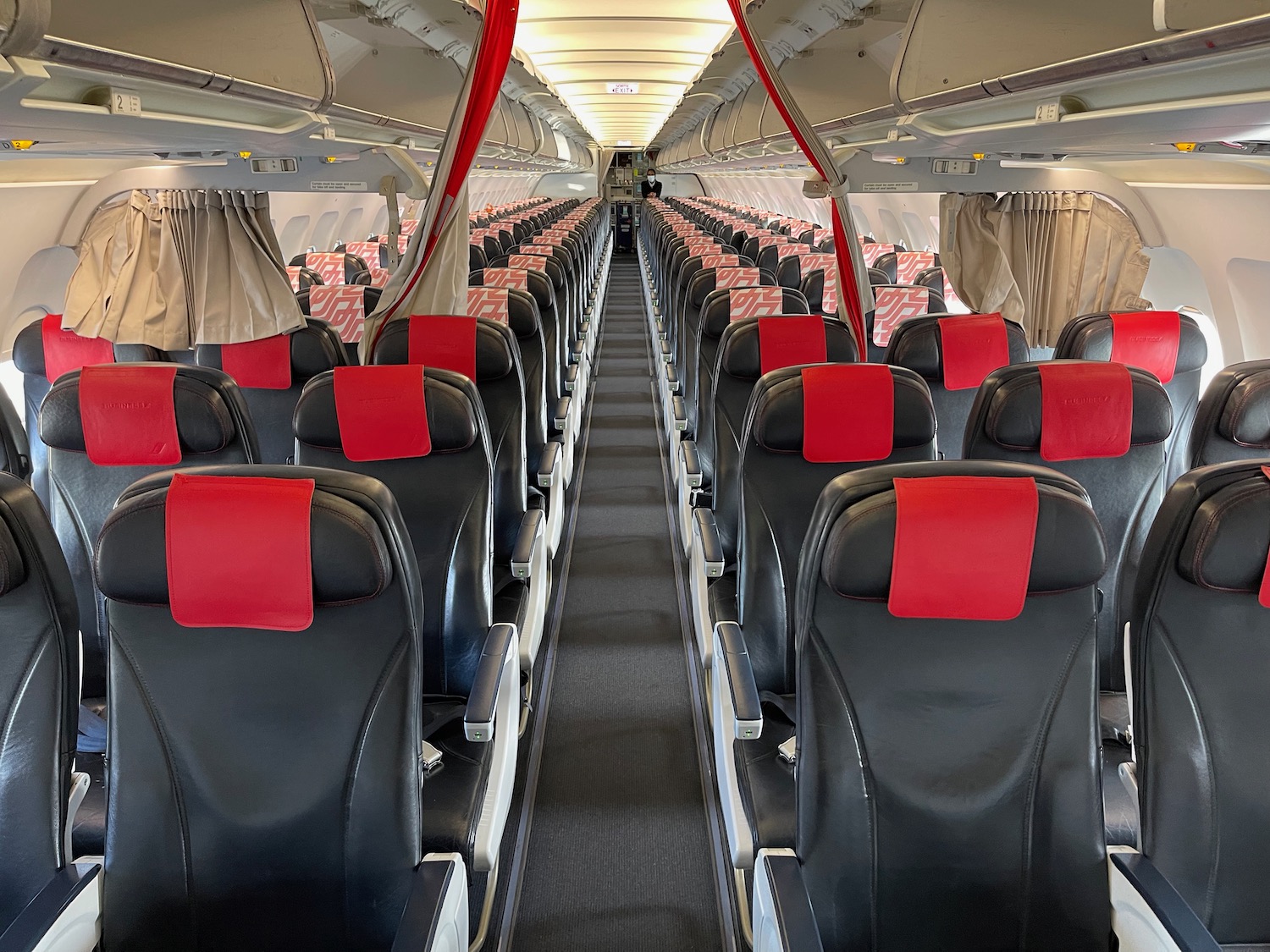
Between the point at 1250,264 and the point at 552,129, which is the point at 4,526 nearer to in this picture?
the point at 1250,264

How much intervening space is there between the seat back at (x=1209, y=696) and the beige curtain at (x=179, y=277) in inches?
127

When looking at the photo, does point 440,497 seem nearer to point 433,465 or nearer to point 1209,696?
point 433,465

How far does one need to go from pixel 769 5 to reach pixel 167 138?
10.0ft

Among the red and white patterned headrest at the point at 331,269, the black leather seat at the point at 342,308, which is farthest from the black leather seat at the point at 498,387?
the red and white patterned headrest at the point at 331,269

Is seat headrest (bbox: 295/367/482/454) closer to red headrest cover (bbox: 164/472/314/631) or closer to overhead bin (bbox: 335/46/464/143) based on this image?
red headrest cover (bbox: 164/472/314/631)

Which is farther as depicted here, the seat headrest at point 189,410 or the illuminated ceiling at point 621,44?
the illuminated ceiling at point 621,44

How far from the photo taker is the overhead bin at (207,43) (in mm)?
1877

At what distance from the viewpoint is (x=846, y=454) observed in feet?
7.90

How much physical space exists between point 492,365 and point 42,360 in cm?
165

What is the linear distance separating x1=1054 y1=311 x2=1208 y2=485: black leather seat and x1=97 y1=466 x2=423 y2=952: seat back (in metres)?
2.72

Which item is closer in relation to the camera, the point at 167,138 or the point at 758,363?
the point at 167,138

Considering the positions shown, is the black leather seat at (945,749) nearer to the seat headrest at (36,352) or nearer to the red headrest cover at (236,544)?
the red headrest cover at (236,544)

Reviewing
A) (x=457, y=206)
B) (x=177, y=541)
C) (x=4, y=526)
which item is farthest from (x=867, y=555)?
(x=457, y=206)

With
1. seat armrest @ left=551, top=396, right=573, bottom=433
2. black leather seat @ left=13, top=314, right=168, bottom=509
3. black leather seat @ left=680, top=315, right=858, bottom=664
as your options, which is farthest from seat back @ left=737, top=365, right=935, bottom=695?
seat armrest @ left=551, top=396, right=573, bottom=433
